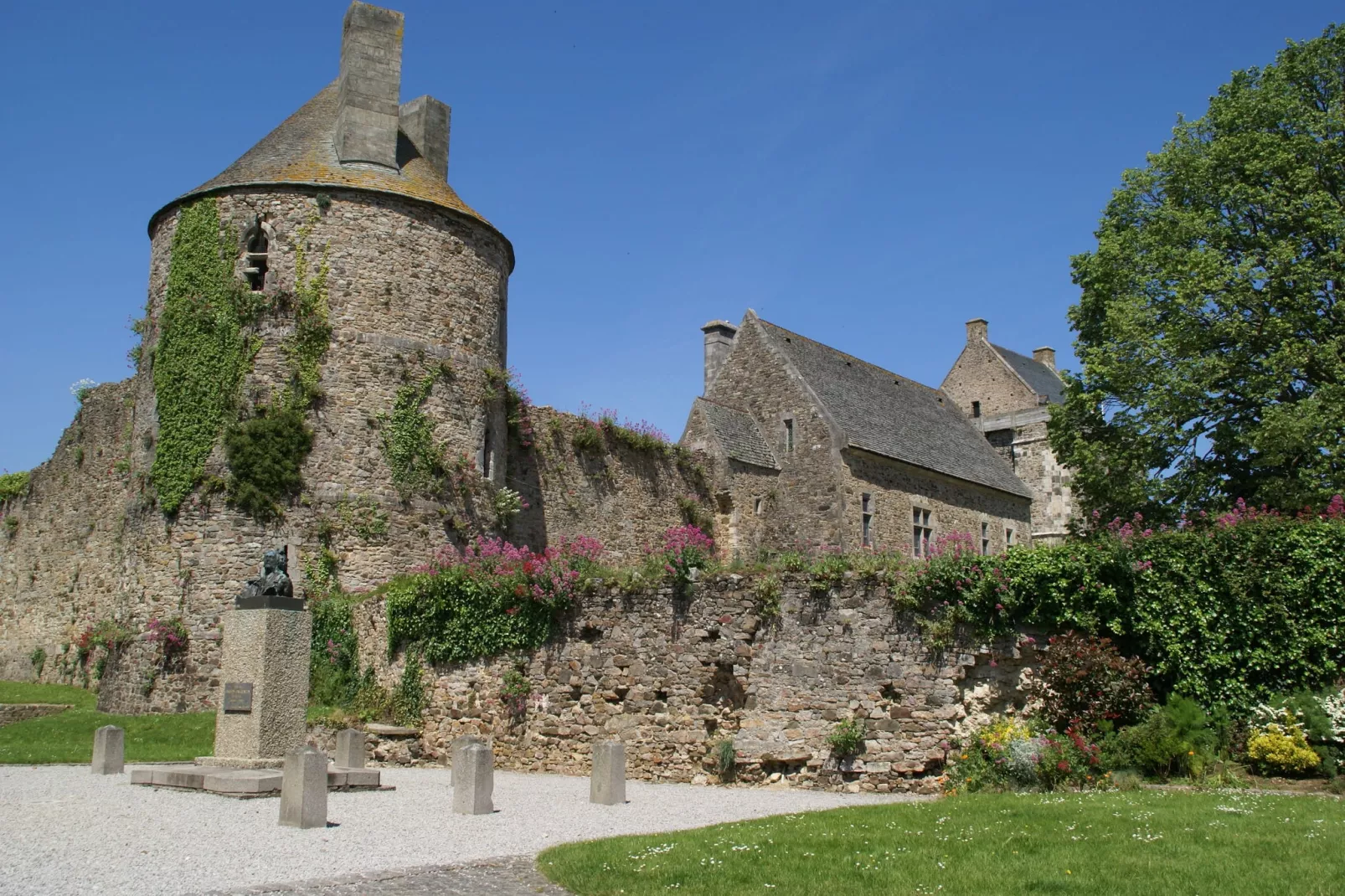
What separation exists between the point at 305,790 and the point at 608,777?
137 inches

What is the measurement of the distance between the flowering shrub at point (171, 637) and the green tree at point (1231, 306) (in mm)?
16713

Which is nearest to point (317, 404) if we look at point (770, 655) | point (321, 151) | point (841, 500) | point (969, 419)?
point (321, 151)

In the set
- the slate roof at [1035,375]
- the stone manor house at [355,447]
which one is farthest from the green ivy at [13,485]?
the slate roof at [1035,375]

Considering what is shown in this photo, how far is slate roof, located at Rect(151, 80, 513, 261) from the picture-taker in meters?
21.4

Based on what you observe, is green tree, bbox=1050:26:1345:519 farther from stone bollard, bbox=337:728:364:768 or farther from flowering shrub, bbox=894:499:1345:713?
stone bollard, bbox=337:728:364:768

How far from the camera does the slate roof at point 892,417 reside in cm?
3061

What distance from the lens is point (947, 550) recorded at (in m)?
14.1

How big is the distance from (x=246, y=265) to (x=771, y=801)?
1456cm

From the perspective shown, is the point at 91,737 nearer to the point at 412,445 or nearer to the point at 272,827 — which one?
the point at 412,445

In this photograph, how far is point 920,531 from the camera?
30.8 m

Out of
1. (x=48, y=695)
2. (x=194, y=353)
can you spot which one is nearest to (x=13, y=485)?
(x=48, y=695)

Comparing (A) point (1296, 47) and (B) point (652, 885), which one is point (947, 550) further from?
(A) point (1296, 47)

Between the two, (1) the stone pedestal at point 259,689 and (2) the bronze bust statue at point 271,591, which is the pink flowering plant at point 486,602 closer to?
(2) the bronze bust statue at point 271,591

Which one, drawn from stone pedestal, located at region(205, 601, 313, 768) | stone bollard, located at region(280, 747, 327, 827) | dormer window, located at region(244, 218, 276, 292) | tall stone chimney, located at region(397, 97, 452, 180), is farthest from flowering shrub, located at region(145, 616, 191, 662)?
tall stone chimney, located at region(397, 97, 452, 180)
